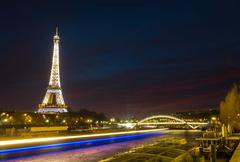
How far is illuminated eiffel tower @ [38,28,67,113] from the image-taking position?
415 ft

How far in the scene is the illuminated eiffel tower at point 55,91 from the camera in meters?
126

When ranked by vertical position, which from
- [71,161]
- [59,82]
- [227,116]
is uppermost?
[59,82]

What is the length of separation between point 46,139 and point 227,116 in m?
42.7

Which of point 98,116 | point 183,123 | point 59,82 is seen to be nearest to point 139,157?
point 59,82

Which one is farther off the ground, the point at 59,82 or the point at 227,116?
the point at 59,82

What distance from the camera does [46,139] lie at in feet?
168

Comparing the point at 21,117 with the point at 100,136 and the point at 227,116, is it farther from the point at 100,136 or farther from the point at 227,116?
the point at 227,116

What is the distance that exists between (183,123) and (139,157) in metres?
166

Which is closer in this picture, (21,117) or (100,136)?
(100,136)

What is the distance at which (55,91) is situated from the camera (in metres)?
126

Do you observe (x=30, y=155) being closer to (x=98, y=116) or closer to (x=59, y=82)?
(x=59, y=82)

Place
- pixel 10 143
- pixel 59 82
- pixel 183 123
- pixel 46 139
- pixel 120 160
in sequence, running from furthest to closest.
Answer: pixel 183 123 < pixel 59 82 < pixel 46 139 < pixel 10 143 < pixel 120 160

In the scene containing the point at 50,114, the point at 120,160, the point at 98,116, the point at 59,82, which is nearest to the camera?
the point at 120,160

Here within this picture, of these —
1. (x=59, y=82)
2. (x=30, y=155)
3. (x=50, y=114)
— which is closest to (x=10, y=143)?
(x=30, y=155)
